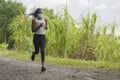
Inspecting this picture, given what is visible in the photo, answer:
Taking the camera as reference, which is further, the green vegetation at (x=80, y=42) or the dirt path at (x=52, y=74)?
the green vegetation at (x=80, y=42)

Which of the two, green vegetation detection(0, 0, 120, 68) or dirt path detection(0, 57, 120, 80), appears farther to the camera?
green vegetation detection(0, 0, 120, 68)

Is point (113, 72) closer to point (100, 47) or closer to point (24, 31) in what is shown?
point (100, 47)

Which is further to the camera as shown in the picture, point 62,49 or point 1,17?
point 1,17

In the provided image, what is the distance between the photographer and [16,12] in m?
66.4

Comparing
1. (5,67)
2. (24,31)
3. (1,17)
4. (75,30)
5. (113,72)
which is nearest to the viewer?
(113,72)

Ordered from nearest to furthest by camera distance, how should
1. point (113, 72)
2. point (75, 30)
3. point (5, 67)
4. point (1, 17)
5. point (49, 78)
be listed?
point (49, 78)
point (113, 72)
point (5, 67)
point (75, 30)
point (1, 17)

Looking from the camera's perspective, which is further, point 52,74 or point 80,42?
point 80,42

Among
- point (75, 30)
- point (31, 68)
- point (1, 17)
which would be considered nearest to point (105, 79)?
point (31, 68)

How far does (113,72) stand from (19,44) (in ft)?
27.6

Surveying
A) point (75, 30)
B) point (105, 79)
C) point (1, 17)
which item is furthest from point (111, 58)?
point (1, 17)

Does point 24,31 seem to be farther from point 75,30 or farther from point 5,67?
point 5,67

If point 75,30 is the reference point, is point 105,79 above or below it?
below

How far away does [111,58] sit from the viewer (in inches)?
571

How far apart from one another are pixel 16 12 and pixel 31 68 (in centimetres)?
5464
